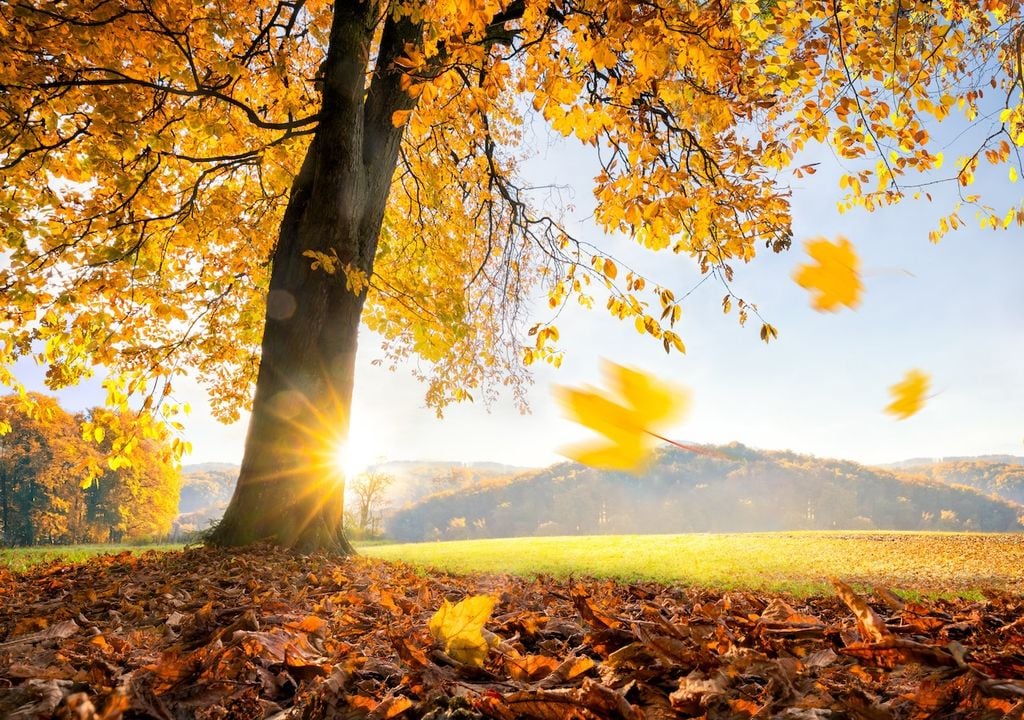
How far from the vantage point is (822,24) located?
5406 millimetres

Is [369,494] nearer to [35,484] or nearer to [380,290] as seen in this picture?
[35,484]

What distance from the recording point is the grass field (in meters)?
8.91

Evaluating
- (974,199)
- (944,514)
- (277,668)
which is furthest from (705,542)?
(944,514)

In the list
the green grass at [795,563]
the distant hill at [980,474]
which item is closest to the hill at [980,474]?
the distant hill at [980,474]

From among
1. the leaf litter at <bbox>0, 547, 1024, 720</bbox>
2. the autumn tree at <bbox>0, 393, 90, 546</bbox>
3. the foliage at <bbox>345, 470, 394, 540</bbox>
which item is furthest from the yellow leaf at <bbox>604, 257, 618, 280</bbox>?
the autumn tree at <bbox>0, 393, 90, 546</bbox>

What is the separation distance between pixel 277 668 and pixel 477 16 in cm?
325

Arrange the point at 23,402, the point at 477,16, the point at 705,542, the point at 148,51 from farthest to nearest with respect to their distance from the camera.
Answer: the point at 705,542 → the point at 23,402 → the point at 148,51 → the point at 477,16

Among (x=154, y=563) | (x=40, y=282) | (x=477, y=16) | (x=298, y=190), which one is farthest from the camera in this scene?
(x=40, y=282)

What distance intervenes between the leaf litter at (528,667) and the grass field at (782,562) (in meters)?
6.27

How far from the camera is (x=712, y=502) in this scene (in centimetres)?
7100

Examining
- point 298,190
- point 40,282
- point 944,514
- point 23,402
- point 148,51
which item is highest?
point 148,51

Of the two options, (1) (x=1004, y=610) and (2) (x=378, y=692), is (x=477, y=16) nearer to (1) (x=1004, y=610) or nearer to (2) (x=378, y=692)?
(2) (x=378, y=692)

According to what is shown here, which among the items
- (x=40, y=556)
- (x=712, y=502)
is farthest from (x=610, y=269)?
(x=712, y=502)

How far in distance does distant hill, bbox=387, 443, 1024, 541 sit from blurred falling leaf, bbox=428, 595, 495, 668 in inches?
2310
